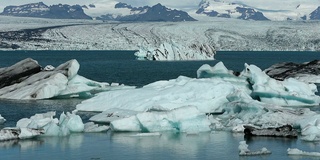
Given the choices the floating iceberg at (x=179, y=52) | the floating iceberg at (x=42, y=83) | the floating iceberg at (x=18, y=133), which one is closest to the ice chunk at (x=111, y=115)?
the floating iceberg at (x=18, y=133)

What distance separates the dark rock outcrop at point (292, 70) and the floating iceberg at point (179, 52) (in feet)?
82.7

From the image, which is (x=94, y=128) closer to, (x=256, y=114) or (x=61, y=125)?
(x=61, y=125)

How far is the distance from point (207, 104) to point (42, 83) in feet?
29.5

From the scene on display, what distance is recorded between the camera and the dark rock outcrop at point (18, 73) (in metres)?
30.2

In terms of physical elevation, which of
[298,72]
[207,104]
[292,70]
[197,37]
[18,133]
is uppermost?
[18,133]

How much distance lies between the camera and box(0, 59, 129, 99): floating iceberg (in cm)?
2895

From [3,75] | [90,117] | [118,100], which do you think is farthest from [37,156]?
[3,75]

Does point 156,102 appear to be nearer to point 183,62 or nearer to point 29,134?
point 29,134

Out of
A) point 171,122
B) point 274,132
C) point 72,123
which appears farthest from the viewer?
point 171,122

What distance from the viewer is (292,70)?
137ft

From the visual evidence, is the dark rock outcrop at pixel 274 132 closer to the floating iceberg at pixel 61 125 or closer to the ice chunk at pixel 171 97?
the ice chunk at pixel 171 97

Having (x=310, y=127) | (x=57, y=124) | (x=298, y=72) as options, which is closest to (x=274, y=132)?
(x=310, y=127)

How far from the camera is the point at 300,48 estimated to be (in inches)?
4673

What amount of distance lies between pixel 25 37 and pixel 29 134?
103m
